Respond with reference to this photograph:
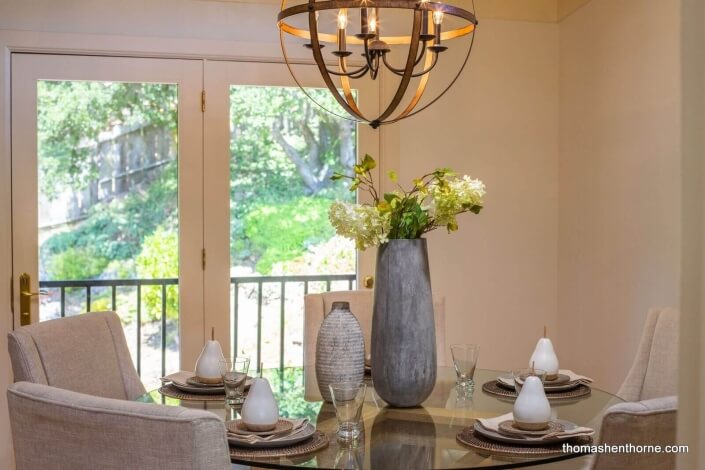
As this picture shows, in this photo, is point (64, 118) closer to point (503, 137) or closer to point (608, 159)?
point (503, 137)

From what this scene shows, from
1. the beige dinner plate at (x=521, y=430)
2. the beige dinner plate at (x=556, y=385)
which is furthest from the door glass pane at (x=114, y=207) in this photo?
the beige dinner plate at (x=521, y=430)

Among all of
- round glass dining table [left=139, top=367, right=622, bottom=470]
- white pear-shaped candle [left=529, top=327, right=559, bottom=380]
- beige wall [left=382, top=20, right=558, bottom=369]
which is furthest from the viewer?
beige wall [left=382, top=20, right=558, bottom=369]

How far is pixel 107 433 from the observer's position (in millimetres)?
1308

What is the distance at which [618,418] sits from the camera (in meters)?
1.39

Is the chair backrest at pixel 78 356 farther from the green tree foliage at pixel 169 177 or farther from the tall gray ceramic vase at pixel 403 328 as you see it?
the green tree foliage at pixel 169 177

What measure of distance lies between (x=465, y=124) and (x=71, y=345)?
2379 mm

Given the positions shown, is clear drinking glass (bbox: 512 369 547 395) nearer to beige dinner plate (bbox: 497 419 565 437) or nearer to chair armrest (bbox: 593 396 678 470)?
beige dinner plate (bbox: 497 419 565 437)

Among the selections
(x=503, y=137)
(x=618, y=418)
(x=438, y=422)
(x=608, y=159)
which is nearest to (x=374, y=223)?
(x=438, y=422)

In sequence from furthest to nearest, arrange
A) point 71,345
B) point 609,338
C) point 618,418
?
point 609,338
point 71,345
point 618,418

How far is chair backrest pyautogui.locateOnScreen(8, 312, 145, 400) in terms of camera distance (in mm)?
2211

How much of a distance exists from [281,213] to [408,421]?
206 centimetres

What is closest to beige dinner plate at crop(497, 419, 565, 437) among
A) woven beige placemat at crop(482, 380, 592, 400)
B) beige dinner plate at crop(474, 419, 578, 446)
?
beige dinner plate at crop(474, 419, 578, 446)

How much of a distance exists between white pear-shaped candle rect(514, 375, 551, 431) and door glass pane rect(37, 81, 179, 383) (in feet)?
7.67

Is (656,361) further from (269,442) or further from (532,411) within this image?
(269,442)
